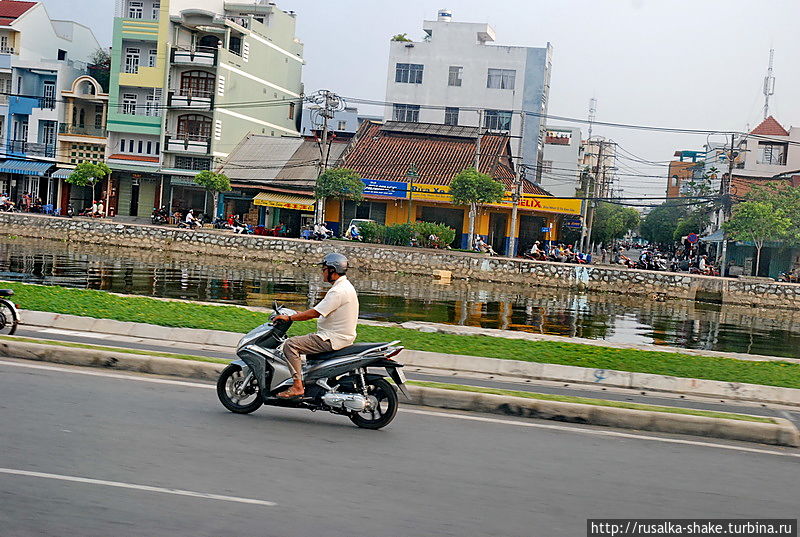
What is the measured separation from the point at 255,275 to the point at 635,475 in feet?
100

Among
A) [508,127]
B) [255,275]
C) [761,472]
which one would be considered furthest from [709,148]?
[761,472]

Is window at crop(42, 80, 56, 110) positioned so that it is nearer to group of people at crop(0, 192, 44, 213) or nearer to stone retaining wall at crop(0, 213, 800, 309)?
group of people at crop(0, 192, 44, 213)

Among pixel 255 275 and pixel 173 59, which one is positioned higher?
pixel 173 59

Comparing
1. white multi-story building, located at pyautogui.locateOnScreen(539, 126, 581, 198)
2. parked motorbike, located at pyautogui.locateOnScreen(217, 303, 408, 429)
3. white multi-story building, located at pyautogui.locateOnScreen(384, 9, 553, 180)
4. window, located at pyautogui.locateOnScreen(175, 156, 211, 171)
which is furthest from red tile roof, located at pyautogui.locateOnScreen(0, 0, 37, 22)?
parked motorbike, located at pyautogui.locateOnScreen(217, 303, 408, 429)

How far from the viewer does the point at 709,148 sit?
109375mm

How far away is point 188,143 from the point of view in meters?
61.4

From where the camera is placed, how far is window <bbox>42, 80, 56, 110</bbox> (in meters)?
64.2

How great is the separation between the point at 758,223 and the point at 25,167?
47784 millimetres

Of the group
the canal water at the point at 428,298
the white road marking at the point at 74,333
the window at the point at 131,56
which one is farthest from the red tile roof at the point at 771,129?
the white road marking at the point at 74,333

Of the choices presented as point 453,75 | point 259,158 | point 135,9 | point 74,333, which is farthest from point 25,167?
point 74,333

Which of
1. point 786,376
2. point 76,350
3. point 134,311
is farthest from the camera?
point 134,311

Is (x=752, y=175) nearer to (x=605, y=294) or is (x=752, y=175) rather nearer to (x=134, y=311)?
(x=605, y=294)

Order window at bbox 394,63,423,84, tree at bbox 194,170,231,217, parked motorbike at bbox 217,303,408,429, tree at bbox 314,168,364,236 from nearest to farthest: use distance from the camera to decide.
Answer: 1. parked motorbike at bbox 217,303,408,429
2. tree at bbox 314,168,364,236
3. tree at bbox 194,170,231,217
4. window at bbox 394,63,423,84

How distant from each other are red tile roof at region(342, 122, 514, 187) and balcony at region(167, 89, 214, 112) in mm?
10647
